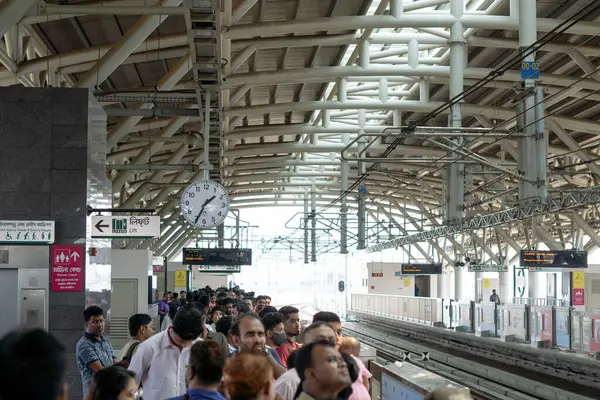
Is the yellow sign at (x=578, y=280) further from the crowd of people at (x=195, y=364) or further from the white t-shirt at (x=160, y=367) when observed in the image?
the white t-shirt at (x=160, y=367)

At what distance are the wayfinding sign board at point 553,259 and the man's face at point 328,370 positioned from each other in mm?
30569

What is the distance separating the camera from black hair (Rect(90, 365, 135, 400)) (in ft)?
15.6

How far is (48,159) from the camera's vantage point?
13164 millimetres

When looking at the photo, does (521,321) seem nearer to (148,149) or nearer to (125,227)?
(148,149)

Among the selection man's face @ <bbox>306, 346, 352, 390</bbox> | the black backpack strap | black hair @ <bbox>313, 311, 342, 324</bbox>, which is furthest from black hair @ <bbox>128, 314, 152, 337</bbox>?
man's face @ <bbox>306, 346, 352, 390</bbox>

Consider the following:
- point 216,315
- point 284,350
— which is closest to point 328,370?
point 284,350

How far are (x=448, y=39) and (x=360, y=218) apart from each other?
16391mm

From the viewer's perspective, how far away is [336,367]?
494cm

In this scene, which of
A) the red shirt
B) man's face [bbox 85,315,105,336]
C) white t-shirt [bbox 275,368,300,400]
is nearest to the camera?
white t-shirt [bbox 275,368,300,400]

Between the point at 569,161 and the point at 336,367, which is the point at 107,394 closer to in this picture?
the point at 336,367

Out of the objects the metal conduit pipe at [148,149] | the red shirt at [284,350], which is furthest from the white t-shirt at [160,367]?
the metal conduit pipe at [148,149]

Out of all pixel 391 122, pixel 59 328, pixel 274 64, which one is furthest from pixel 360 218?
pixel 59 328

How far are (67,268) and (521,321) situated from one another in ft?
55.8

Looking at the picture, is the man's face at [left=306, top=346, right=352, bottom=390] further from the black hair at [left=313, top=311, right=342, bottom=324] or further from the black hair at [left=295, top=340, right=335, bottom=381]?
the black hair at [left=313, top=311, right=342, bottom=324]
